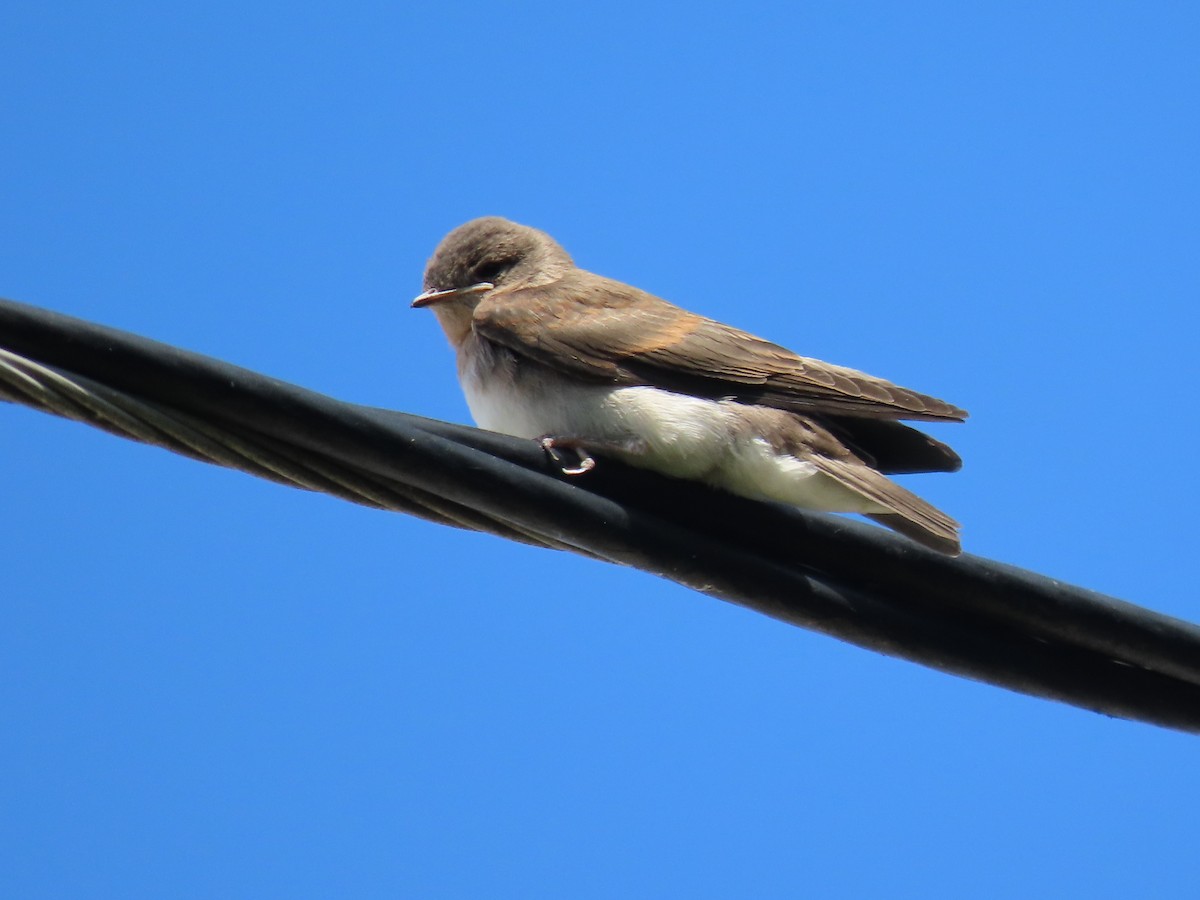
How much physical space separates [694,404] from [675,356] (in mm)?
359

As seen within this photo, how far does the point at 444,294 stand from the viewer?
679cm

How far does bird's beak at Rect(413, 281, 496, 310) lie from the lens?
6730mm

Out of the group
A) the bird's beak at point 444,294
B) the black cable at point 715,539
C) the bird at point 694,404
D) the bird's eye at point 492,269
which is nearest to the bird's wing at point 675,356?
the bird at point 694,404

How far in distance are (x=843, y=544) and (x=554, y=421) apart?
1.66 m

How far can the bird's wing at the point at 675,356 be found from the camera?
506cm

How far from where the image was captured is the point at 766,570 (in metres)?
3.78

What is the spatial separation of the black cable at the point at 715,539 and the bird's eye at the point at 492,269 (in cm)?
314

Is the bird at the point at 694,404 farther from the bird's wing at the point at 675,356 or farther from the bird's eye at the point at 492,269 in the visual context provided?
the bird's eye at the point at 492,269

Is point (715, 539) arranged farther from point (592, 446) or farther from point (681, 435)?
point (592, 446)

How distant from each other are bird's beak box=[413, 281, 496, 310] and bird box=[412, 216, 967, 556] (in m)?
0.79

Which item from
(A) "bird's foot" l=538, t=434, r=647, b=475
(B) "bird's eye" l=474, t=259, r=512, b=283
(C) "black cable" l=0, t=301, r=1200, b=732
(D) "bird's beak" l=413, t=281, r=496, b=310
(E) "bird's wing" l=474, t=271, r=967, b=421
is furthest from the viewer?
(B) "bird's eye" l=474, t=259, r=512, b=283

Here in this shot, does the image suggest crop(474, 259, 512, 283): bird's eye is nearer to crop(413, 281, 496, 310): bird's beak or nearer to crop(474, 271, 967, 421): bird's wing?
crop(413, 281, 496, 310): bird's beak

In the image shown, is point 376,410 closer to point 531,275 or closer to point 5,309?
point 5,309

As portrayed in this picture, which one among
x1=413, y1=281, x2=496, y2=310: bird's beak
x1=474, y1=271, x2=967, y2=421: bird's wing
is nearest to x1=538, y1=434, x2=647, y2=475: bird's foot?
x1=474, y1=271, x2=967, y2=421: bird's wing
